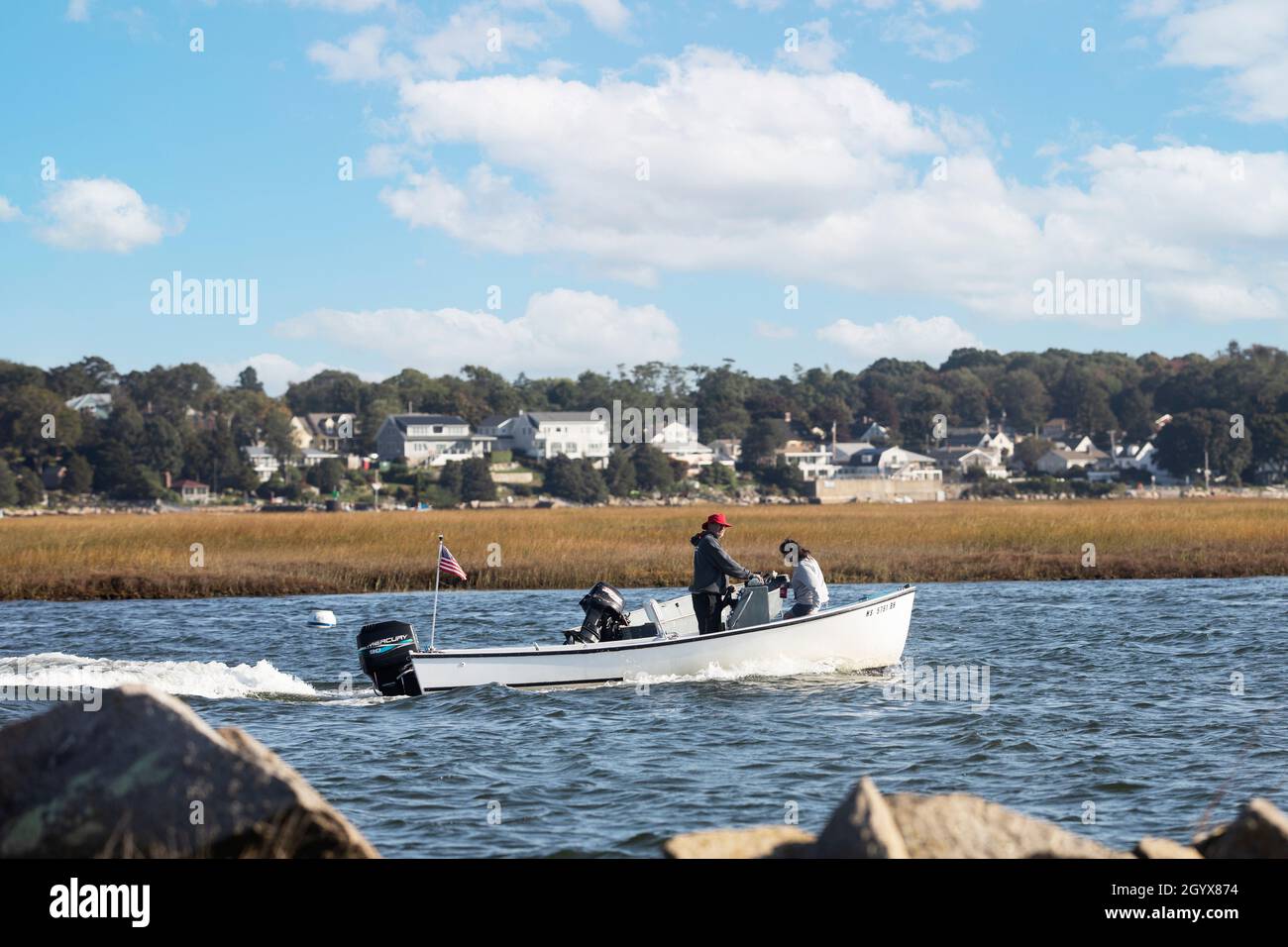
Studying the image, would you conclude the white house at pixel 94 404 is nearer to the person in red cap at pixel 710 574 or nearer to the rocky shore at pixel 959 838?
the person in red cap at pixel 710 574

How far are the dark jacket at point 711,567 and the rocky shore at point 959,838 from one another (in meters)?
11.5

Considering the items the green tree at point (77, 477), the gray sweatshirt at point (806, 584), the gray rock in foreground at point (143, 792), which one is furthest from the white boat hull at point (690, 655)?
the green tree at point (77, 477)

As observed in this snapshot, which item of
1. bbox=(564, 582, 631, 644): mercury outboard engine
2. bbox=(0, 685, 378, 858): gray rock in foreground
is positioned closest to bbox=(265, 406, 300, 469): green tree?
bbox=(564, 582, 631, 644): mercury outboard engine

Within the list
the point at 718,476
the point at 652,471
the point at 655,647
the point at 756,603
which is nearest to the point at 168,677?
the point at 655,647

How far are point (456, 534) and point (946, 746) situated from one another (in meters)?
37.5

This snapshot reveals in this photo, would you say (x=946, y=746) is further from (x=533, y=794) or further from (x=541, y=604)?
(x=541, y=604)

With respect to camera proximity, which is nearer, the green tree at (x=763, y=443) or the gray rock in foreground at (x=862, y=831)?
the gray rock in foreground at (x=862, y=831)

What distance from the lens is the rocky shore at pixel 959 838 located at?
8141mm

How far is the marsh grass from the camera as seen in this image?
37.6 metres

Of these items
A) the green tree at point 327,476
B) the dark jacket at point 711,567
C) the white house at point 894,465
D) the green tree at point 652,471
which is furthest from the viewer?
the white house at point 894,465

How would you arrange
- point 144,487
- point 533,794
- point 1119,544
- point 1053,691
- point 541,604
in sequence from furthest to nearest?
point 144,487 < point 1119,544 < point 541,604 < point 1053,691 < point 533,794

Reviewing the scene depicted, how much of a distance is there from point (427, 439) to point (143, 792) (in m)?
161
